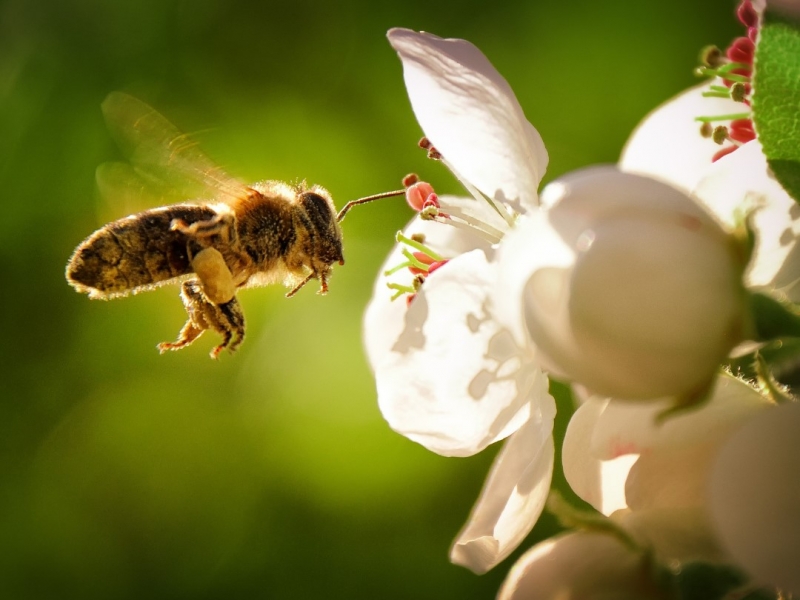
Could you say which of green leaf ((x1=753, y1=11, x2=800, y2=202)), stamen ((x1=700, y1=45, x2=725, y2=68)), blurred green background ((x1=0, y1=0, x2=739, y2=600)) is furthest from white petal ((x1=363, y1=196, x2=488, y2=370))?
blurred green background ((x1=0, y1=0, x2=739, y2=600))

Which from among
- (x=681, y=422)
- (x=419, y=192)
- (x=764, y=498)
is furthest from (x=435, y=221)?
(x=764, y=498)

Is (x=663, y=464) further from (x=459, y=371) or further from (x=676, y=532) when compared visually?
(x=459, y=371)

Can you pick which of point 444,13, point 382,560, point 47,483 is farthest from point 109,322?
point 444,13

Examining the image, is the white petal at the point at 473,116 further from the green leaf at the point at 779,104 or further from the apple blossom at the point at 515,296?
the green leaf at the point at 779,104

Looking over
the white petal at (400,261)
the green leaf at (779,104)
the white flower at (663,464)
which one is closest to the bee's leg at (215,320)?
the white petal at (400,261)

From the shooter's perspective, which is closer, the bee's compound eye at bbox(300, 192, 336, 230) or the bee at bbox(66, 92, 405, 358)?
the bee at bbox(66, 92, 405, 358)

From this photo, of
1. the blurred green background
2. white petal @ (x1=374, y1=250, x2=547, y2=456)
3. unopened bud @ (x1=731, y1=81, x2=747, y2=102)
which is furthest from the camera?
the blurred green background

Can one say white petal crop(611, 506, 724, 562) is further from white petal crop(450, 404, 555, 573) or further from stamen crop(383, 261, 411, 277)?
stamen crop(383, 261, 411, 277)
